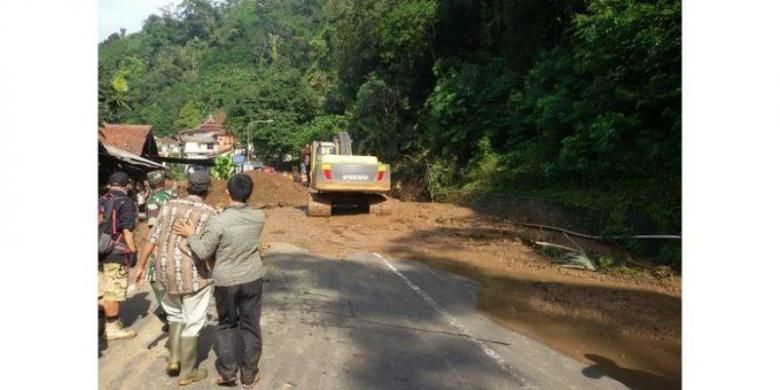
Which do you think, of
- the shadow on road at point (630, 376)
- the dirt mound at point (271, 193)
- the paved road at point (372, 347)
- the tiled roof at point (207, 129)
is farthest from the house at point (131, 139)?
the tiled roof at point (207, 129)

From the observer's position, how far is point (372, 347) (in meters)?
5.88

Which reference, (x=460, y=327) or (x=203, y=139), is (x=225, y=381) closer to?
(x=460, y=327)

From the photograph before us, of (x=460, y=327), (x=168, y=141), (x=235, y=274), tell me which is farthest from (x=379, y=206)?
(x=168, y=141)

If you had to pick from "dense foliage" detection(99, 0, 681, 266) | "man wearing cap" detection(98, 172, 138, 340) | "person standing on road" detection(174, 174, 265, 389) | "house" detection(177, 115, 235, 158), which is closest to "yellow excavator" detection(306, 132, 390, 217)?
"dense foliage" detection(99, 0, 681, 266)

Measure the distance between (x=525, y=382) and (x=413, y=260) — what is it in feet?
19.9

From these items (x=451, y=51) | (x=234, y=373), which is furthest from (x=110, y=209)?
(x=451, y=51)

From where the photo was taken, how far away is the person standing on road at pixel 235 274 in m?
4.51

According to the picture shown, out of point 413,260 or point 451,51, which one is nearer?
point 413,260

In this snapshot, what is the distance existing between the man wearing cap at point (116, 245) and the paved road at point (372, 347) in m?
0.43

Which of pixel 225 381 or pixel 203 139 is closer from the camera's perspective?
pixel 225 381

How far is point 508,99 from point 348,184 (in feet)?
29.2

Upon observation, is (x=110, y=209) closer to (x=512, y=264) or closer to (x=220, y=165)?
(x=512, y=264)

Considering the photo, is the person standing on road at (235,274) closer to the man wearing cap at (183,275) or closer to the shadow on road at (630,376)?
the man wearing cap at (183,275)

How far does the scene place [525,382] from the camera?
16.4 feet
